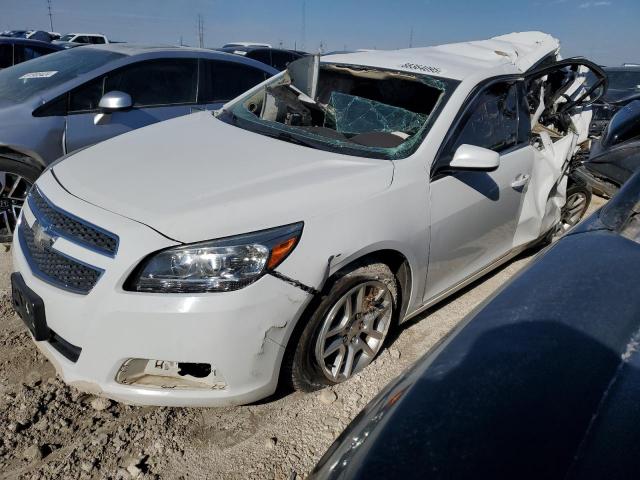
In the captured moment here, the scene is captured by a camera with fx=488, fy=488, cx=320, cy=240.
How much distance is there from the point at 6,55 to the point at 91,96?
18.3 feet

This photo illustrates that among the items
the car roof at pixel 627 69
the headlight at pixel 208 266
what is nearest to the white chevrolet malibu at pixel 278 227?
the headlight at pixel 208 266

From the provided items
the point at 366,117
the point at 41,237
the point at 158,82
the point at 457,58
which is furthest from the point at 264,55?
the point at 41,237

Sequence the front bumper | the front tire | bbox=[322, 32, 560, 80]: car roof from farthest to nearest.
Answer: bbox=[322, 32, 560, 80]: car roof < the front tire < the front bumper

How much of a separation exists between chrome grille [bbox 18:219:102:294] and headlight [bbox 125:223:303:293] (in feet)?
0.64

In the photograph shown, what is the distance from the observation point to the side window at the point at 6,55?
805 cm

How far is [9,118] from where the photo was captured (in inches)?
141

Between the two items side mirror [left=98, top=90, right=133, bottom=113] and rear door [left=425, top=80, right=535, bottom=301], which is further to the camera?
side mirror [left=98, top=90, right=133, bottom=113]

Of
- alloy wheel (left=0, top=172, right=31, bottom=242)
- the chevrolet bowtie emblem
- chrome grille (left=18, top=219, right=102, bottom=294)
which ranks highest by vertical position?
the chevrolet bowtie emblem

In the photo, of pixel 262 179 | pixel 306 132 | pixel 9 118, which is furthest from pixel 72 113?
pixel 262 179

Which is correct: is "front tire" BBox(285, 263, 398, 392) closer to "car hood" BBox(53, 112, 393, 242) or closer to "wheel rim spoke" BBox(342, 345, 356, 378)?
"wheel rim spoke" BBox(342, 345, 356, 378)

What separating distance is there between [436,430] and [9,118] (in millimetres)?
3776

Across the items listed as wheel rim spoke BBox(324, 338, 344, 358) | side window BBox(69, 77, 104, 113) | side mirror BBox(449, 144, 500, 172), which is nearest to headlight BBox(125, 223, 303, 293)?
wheel rim spoke BBox(324, 338, 344, 358)

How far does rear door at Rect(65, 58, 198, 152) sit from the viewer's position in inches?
154

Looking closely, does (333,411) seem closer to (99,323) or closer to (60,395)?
(99,323)
